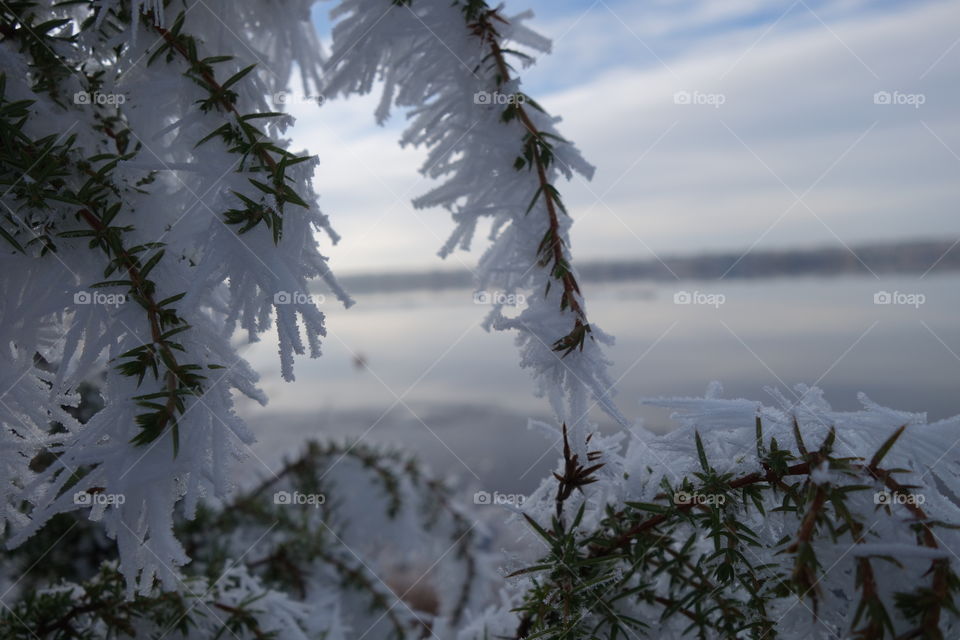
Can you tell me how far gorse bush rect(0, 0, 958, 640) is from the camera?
746 millimetres

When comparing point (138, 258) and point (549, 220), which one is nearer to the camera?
point (138, 258)

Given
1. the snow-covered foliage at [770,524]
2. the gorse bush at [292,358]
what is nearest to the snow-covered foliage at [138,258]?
the gorse bush at [292,358]

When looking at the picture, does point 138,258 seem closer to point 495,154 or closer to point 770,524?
point 495,154

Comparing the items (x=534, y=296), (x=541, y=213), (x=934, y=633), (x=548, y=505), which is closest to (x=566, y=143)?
(x=541, y=213)

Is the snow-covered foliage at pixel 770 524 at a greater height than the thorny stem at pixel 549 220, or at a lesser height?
lesser

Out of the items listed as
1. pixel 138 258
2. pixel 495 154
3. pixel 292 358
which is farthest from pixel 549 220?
pixel 138 258

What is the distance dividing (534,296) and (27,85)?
891 mm

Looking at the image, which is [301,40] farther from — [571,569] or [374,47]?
[571,569]

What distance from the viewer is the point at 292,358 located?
0.84 meters

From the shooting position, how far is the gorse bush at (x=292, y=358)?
0.75m

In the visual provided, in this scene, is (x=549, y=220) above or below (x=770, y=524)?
above

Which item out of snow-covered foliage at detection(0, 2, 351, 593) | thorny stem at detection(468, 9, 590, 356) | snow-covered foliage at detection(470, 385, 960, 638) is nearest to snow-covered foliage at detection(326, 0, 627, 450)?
thorny stem at detection(468, 9, 590, 356)

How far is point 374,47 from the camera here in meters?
1.20

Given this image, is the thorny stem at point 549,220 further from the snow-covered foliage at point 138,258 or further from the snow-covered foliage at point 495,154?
the snow-covered foliage at point 138,258
